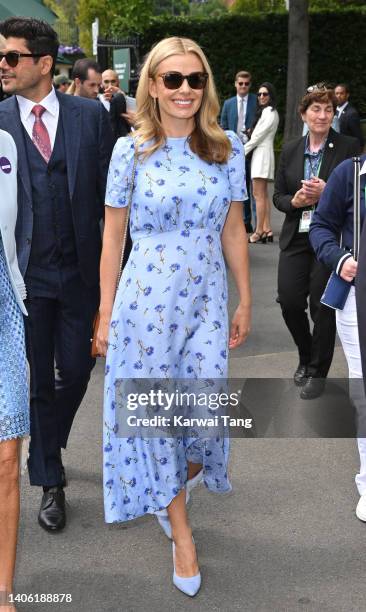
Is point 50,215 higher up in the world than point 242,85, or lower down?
higher up

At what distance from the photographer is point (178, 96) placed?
3.80 metres

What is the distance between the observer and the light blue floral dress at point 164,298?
12.4ft

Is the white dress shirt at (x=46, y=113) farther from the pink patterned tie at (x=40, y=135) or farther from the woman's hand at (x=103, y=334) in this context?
the woman's hand at (x=103, y=334)

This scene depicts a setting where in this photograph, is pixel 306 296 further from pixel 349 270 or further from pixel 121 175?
pixel 121 175

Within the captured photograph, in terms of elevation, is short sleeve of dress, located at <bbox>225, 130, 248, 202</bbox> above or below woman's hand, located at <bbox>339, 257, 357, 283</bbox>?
above

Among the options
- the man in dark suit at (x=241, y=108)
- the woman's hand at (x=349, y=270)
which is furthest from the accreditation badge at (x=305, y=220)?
the man in dark suit at (x=241, y=108)

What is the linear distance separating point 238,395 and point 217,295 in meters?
2.67

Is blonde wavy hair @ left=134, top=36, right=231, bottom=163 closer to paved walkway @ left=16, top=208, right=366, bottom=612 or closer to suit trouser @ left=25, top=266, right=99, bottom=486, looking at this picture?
suit trouser @ left=25, top=266, right=99, bottom=486

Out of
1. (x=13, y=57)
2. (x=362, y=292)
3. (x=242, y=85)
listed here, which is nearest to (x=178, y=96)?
(x=13, y=57)

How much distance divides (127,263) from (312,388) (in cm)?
289

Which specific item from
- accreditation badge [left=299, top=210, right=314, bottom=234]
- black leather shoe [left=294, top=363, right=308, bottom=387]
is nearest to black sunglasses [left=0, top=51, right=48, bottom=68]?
accreditation badge [left=299, top=210, right=314, bottom=234]

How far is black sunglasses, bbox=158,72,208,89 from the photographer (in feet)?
12.5

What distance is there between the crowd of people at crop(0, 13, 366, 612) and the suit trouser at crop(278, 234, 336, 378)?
161 cm

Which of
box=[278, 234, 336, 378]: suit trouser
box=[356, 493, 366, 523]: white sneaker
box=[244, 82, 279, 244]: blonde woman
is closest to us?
box=[356, 493, 366, 523]: white sneaker
